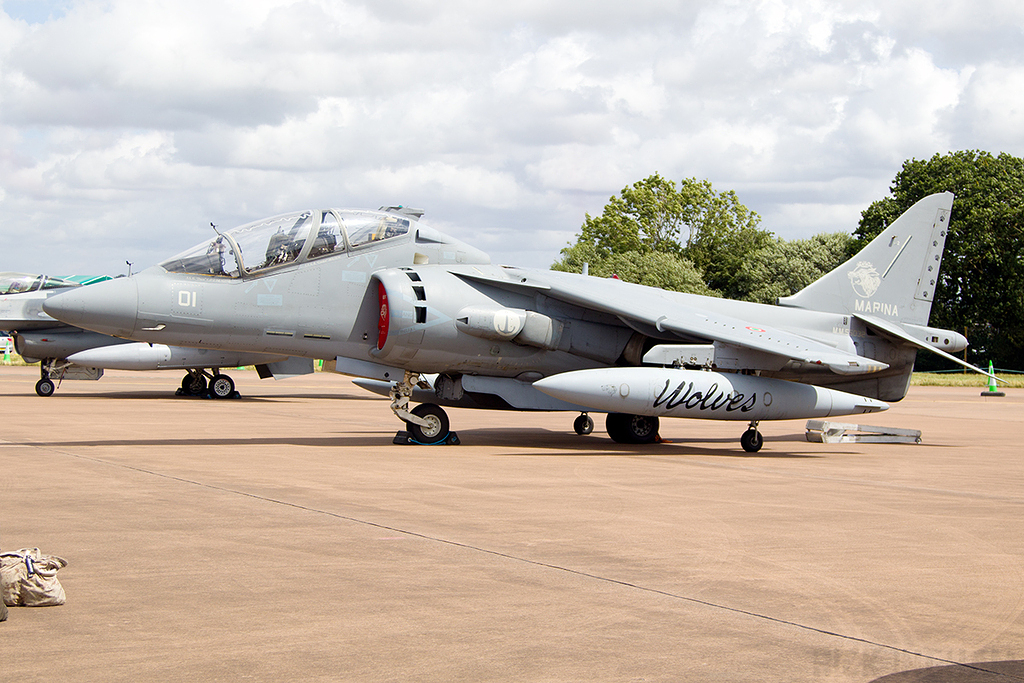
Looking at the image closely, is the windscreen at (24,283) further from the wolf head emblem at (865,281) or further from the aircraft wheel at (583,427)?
the wolf head emblem at (865,281)

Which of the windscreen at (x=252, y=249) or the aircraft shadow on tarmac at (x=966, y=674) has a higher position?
the windscreen at (x=252, y=249)

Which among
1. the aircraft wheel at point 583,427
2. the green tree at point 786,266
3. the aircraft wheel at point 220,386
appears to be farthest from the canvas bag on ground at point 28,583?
the green tree at point 786,266

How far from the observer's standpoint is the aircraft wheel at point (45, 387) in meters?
24.2

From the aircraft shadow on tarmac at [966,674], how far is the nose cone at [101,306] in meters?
Answer: 9.62

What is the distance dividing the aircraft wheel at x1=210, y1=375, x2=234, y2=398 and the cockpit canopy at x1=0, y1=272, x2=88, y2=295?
411 cm

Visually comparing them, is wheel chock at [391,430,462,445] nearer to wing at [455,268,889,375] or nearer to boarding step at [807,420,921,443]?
wing at [455,268,889,375]

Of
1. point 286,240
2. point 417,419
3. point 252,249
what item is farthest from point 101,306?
point 417,419

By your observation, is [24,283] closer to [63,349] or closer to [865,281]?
[63,349]

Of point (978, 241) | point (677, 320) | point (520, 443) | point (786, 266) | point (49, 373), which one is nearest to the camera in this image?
point (677, 320)

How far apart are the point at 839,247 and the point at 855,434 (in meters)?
61.4

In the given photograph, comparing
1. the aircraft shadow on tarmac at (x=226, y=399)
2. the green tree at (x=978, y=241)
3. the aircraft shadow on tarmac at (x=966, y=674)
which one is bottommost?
the aircraft shadow on tarmac at (x=966, y=674)

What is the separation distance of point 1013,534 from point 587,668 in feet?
15.0

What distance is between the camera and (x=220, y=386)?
25.0 metres

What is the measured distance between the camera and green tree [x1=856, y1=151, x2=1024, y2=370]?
54938mm
